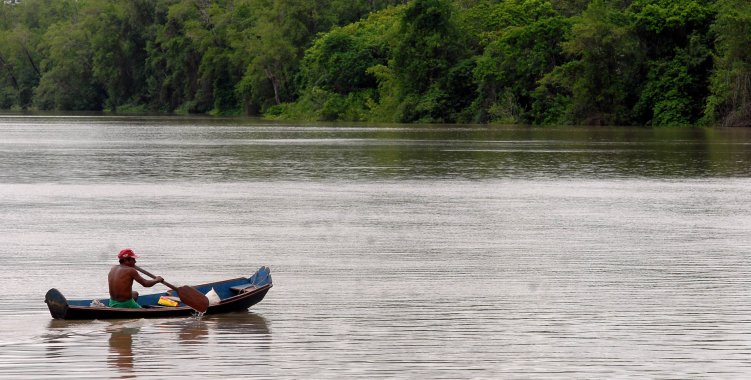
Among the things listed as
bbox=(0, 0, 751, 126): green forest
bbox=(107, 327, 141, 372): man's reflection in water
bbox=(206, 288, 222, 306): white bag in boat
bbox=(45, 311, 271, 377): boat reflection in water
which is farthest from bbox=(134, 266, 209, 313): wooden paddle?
bbox=(0, 0, 751, 126): green forest

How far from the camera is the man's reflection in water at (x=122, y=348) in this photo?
13.8 meters

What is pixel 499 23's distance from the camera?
10381 cm

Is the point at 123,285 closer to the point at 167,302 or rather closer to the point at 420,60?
the point at 167,302

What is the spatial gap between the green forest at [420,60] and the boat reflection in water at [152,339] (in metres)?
70.6

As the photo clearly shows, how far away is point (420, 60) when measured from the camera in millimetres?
100938

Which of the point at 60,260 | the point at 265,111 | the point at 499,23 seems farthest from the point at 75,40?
the point at 60,260

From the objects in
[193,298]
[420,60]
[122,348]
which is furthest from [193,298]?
[420,60]

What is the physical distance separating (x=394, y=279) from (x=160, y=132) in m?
65.3

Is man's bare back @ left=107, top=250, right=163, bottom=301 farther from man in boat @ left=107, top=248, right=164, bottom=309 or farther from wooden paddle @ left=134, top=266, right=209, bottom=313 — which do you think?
wooden paddle @ left=134, top=266, right=209, bottom=313

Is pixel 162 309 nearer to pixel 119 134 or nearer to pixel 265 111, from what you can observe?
pixel 119 134

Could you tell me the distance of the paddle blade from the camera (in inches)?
627

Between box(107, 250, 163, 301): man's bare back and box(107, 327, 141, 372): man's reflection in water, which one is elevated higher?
box(107, 250, 163, 301): man's bare back

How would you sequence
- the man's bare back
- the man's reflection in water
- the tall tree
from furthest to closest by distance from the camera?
the tall tree → the man's bare back → the man's reflection in water

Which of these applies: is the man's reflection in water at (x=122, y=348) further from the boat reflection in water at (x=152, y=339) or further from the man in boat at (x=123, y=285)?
the man in boat at (x=123, y=285)
